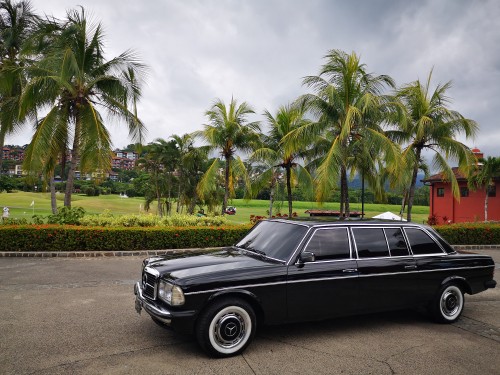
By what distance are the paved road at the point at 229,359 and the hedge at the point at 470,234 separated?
9.90 meters

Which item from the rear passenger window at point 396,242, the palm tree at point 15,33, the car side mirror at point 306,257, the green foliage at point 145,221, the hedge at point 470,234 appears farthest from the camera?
the palm tree at point 15,33

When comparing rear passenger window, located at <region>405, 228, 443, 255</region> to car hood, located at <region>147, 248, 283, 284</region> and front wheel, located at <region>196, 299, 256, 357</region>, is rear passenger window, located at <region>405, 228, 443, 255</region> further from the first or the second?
front wheel, located at <region>196, 299, 256, 357</region>

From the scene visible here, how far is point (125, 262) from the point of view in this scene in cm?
1070

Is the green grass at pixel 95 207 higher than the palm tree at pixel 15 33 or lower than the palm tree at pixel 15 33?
lower

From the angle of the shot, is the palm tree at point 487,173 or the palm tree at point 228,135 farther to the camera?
the palm tree at point 487,173

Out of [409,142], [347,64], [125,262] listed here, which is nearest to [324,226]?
[125,262]

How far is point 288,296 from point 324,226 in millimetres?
1092

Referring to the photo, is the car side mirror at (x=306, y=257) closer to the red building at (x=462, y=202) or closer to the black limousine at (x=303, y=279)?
the black limousine at (x=303, y=279)

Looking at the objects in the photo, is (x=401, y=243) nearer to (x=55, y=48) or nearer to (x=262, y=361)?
(x=262, y=361)

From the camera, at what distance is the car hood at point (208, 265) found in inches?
176

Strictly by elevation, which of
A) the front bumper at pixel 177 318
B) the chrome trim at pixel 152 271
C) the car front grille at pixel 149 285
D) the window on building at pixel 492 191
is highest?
the window on building at pixel 492 191

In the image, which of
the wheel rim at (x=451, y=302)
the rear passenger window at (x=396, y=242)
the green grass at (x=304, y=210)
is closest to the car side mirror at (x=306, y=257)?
the rear passenger window at (x=396, y=242)

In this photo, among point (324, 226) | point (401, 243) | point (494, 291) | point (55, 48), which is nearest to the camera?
point (324, 226)

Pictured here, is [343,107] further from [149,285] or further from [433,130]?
[149,285]
